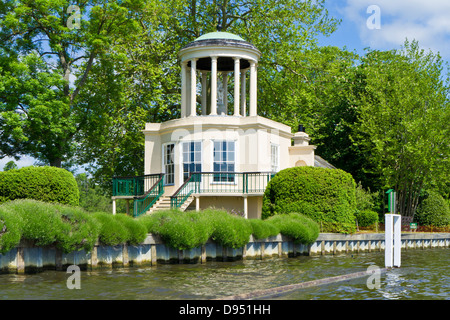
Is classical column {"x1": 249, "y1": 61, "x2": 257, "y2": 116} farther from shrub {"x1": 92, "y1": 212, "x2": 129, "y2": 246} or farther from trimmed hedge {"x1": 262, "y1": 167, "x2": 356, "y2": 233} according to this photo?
shrub {"x1": 92, "y1": 212, "x2": 129, "y2": 246}

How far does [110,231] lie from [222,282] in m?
3.58

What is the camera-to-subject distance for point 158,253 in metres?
17.4

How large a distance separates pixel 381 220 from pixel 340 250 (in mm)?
12228

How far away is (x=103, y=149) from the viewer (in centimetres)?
3453

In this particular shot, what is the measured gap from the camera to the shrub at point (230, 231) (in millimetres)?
18266

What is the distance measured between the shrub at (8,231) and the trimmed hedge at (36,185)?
6.77 m

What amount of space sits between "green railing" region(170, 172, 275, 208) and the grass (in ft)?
17.8

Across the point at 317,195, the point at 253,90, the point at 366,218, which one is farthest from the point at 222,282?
the point at 253,90

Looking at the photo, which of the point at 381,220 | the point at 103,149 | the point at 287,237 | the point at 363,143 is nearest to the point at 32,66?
the point at 103,149

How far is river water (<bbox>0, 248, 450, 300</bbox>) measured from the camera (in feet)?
40.9

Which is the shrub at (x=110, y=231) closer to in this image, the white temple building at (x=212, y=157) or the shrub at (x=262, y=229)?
the shrub at (x=262, y=229)

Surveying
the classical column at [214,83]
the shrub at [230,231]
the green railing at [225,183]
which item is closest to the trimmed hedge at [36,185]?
the shrub at [230,231]

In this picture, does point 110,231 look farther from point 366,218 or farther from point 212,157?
point 366,218
